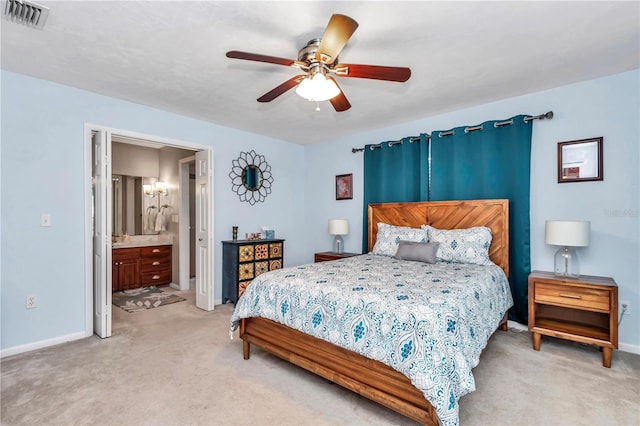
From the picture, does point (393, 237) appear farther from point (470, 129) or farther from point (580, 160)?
point (580, 160)

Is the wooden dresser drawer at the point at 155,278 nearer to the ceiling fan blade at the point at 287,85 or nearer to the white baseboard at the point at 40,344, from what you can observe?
the white baseboard at the point at 40,344

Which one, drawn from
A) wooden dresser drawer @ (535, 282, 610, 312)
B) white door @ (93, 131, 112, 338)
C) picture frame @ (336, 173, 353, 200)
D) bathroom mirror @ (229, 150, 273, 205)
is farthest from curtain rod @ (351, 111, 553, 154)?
white door @ (93, 131, 112, 338)

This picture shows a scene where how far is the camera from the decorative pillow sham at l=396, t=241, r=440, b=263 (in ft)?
10.7

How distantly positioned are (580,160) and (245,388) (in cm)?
367

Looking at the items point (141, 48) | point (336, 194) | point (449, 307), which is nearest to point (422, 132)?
point (336, 194)

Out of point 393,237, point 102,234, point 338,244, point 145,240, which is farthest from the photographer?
point 145,240

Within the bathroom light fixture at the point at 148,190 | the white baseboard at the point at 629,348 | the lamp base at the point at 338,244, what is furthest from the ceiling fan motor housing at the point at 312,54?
the bathroom light fixture at the point at 148,190

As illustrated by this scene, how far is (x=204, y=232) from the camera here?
431 centimetres

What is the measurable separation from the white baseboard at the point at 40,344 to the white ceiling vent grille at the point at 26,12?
106 inches

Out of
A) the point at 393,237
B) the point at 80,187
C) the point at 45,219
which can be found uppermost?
the point at 80,187

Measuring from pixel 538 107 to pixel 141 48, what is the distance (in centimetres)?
379

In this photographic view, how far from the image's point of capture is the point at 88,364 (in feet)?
8.57

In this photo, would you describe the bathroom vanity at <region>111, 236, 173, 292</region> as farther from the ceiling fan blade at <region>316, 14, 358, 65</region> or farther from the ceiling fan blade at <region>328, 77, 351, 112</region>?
the ceiling fan blade at <region>316, 14, 358, 65</region>

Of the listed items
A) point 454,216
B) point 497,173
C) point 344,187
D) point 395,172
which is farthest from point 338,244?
point 497,173
